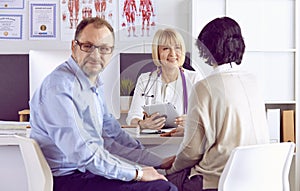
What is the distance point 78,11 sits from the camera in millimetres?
4332

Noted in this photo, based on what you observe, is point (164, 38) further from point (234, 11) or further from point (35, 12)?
point (35, 12)

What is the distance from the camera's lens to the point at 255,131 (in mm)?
2080

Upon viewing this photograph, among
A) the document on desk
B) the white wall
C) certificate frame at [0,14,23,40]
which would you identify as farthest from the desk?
certificate frame at [0,14,23,40]

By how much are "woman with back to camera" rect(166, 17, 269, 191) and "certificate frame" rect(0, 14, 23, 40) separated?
8.36 ft

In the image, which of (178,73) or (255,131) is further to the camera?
(255,131)

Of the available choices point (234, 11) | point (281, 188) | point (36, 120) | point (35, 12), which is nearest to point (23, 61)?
point (35, 12)

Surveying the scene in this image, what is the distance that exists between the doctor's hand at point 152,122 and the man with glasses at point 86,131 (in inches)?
3.0

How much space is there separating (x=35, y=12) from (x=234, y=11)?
1656 millimetres

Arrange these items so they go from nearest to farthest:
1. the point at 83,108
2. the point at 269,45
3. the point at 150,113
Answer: the point at 83,108, the point at 150,113, the point at 269,45

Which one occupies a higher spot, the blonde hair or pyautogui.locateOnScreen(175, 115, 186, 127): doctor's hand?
the blonde hair

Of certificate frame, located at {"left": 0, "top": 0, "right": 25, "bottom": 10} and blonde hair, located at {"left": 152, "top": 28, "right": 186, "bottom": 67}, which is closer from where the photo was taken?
blonde hair, located at {"left": 152, "top": 28, "right": 186, "bottom": 67}

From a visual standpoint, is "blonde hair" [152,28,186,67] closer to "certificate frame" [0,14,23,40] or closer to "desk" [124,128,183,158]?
"desk" [124,128,183,158]

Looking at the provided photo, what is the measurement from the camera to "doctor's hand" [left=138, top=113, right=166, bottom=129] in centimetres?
192

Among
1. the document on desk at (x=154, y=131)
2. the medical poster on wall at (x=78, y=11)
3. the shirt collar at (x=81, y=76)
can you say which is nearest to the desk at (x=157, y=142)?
the document on desk at (x=154, y=131)
